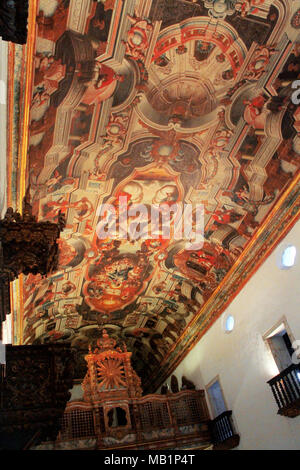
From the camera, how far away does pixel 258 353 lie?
39.0 ft

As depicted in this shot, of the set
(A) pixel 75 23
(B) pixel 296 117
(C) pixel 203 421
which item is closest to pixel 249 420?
(C) pixel 203 421

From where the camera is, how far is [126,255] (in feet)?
45.3

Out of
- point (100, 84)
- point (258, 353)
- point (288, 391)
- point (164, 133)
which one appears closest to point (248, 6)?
point (100, 84)

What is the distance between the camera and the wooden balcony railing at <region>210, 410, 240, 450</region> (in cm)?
1287

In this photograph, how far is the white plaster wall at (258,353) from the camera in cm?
1026

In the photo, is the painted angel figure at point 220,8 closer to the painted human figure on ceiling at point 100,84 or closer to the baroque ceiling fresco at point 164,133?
the baroque ceiling fresco at point 164,133

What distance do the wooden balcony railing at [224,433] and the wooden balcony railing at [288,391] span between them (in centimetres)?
341

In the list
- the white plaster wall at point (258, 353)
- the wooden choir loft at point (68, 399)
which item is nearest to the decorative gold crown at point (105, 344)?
the wooden choir loft at point (68, 399)

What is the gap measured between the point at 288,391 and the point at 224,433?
4751 millimetres

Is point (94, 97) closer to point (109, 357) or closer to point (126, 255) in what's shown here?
point (126, 255)

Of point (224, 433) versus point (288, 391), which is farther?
point (224, 433)

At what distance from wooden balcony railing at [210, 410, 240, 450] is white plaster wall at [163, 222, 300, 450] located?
0.24 metres

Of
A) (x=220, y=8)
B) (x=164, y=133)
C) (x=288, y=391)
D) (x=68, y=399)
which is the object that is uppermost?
(x=164, y=133)

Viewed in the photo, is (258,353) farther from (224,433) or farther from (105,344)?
(105,344)
